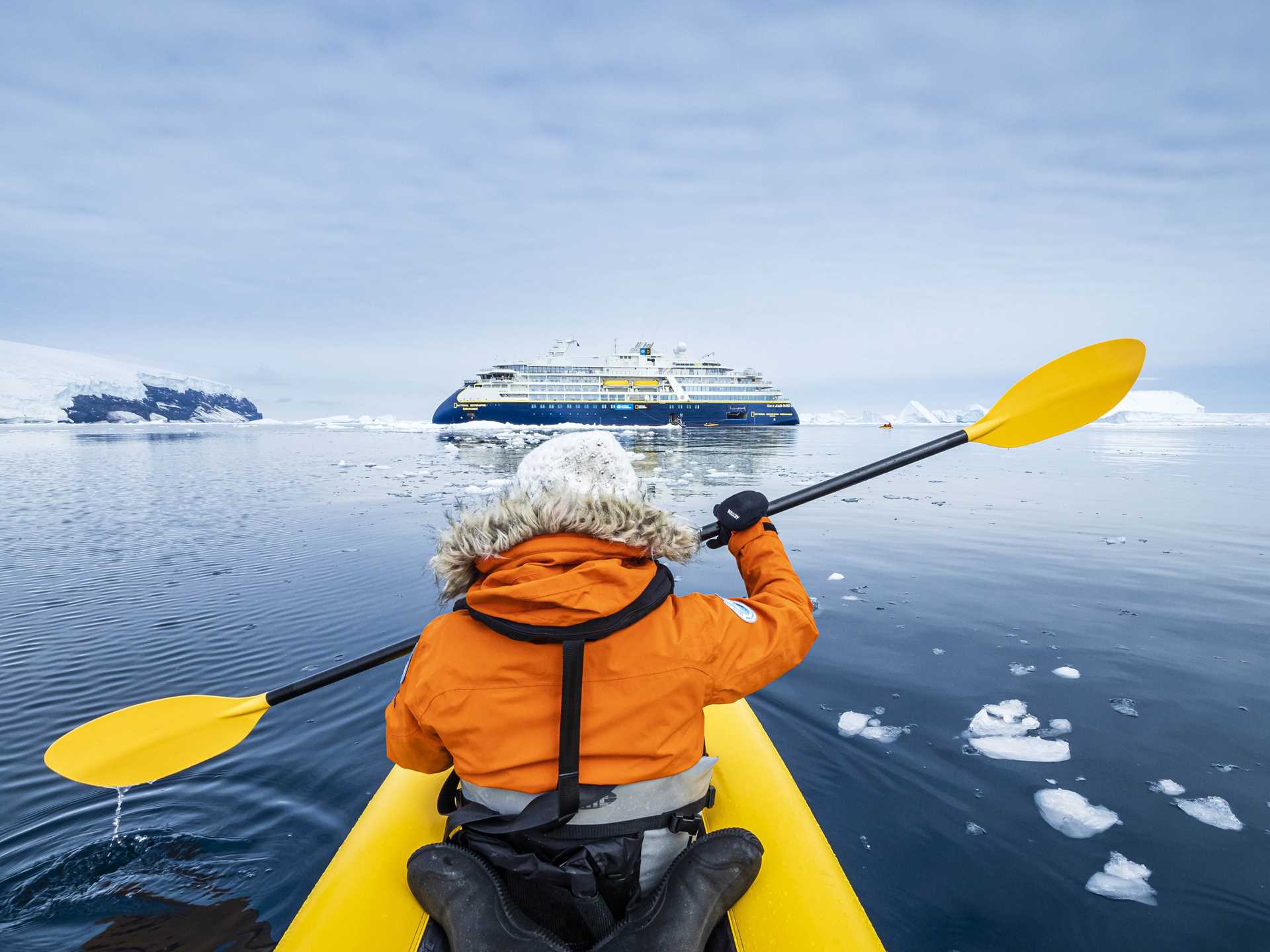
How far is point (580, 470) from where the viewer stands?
4.91ft

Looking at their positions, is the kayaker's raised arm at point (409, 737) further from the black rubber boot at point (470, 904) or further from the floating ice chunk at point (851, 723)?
the floating ice chunk at point (851, 723)

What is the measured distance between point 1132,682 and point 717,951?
10.9 ft

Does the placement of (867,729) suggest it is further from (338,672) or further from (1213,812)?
(338,672)

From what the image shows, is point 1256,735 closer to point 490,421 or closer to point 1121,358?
point 1121,358

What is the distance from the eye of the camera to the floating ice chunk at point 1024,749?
274 centimetres

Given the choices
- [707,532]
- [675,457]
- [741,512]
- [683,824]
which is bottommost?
[683,824]

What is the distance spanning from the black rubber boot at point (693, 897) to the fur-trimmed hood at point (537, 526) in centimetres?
73

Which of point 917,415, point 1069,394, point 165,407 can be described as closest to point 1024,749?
point 1069,394

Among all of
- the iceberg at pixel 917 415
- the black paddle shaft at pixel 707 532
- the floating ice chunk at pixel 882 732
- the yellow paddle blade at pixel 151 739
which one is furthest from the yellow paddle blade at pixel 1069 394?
the iceberg at pixel 917 415

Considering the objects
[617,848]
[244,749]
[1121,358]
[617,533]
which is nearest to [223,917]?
[244,749]

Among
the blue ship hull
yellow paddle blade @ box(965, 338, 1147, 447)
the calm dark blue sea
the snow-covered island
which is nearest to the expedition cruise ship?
the blue ship hull

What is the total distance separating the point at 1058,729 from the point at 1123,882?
1028mm

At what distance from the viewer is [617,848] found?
4.33 ft

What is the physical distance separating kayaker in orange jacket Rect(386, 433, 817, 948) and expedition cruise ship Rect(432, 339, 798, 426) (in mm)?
49406
